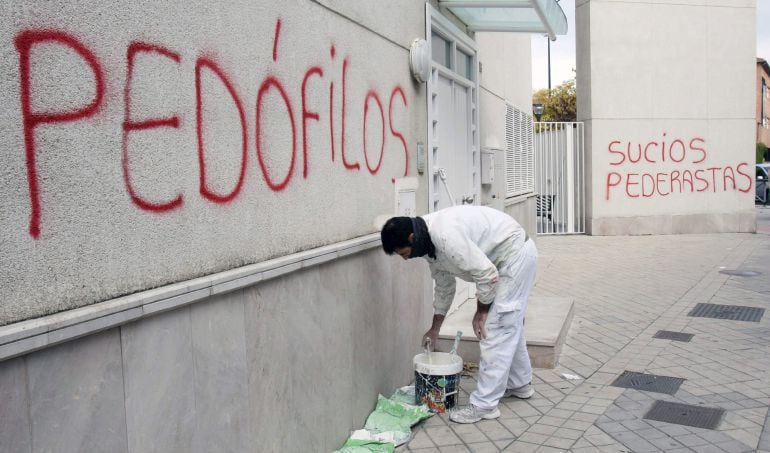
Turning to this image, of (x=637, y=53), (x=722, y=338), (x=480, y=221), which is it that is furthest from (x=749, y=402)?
(x=637, y=53)

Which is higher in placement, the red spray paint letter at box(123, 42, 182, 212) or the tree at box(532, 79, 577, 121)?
the tree at box(532, 79, 577, 121)

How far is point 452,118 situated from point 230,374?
4.83 m

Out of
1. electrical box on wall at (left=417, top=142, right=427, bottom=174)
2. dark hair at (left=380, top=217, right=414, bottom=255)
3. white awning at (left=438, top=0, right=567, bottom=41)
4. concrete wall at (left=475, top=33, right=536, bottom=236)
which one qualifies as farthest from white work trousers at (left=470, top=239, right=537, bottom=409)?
concrete wall at (left=475, top=33, right=536, bottom=236)

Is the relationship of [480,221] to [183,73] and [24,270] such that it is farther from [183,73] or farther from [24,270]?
[24,270]

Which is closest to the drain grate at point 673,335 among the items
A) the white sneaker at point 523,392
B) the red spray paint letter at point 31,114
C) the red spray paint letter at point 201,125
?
the white sneaker at point 523,392

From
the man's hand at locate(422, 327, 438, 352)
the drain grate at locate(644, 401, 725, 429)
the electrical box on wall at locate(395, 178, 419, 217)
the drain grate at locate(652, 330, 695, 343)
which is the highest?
the electrical box on wall at locate(395, 178, 419, 217)

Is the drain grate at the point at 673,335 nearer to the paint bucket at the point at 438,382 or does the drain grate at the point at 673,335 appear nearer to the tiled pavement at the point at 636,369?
the tiled pavement at the point at 636,369

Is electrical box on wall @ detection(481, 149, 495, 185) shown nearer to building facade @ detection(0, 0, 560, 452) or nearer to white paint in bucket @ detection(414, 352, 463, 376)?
building facade @ detection(0, 0, 560, 452)

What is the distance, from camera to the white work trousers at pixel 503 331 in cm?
462

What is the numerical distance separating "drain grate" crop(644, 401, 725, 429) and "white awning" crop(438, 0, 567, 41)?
12.9 ft

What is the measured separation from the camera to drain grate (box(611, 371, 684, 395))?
17.2ft

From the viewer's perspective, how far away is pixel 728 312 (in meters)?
7.75

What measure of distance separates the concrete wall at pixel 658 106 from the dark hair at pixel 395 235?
1229cm

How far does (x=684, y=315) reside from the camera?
7648 millimetres
